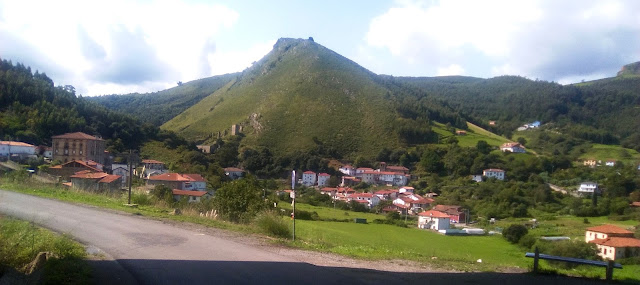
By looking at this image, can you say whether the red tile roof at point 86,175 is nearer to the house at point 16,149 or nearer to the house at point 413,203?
the house at point 16,149

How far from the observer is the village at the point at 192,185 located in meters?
14.0

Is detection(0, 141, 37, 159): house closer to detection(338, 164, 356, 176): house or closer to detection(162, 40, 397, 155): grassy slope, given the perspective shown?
detection(162, 40, 397, 155): grassy slope

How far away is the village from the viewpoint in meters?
14.0

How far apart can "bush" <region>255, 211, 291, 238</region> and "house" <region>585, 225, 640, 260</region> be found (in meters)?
8.11

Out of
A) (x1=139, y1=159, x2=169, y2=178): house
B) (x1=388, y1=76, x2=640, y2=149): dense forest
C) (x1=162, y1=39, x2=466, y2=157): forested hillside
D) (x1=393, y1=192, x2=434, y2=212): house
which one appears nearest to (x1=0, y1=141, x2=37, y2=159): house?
(x1=139, y1=159, x2=169, y2=178): house

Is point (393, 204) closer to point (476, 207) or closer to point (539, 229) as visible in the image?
point (476, 207)

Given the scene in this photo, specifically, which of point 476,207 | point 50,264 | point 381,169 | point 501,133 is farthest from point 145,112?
point 50,264

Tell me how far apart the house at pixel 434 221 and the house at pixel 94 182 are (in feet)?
55.9

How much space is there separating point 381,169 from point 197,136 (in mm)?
27960

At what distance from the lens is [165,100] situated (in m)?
118

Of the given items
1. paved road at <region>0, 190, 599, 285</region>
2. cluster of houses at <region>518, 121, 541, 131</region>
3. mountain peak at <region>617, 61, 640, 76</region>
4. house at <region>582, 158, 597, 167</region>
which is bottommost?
paved road at <region>0, 190, 599, 285</region>

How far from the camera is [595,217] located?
20.5m

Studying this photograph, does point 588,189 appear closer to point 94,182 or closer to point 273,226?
point 273,226

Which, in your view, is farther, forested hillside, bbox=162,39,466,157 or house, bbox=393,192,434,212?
forested hillside, bbox=162,39,466,157
